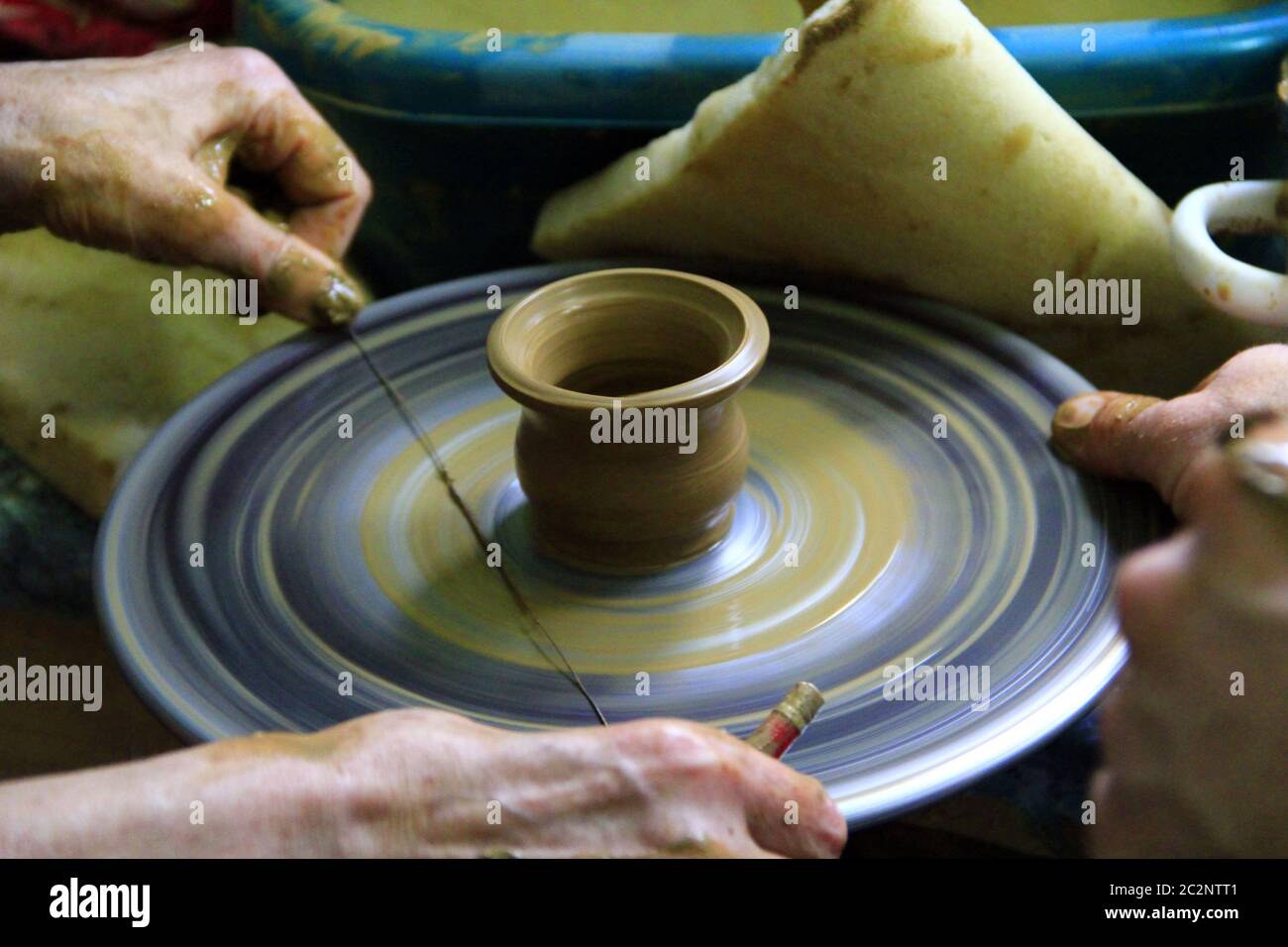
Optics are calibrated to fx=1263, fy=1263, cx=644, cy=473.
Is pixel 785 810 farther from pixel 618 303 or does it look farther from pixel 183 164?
pixel 183 164

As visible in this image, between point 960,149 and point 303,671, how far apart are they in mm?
979

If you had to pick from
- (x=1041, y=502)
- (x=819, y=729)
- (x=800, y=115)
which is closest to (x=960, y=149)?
(x=800, y=115)

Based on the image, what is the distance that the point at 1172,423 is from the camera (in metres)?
1.25

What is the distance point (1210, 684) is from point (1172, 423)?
2.20 ft

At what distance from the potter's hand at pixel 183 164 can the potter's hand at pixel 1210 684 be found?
1.13 m

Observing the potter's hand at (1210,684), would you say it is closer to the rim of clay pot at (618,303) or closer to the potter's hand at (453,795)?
the potter's hand at (453,795)

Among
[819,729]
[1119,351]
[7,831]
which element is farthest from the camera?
[1119,351]

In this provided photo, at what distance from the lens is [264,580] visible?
1269 millimetres

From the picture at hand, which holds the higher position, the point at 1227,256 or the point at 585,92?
the point at 585,92

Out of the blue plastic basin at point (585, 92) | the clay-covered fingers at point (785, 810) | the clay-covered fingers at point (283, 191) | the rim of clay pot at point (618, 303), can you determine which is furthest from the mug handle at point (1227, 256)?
the clay-covered fingers at point (283, 191)

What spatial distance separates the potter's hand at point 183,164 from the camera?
4.93ft

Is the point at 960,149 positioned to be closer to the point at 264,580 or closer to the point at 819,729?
the point at 819,729

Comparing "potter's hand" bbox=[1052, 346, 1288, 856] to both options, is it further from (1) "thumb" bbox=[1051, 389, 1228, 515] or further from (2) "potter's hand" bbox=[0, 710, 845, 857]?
(1) "thumb" bbox=[1051, 389, 1228, 515]

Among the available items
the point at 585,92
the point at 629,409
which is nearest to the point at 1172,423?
the point at 629,409
